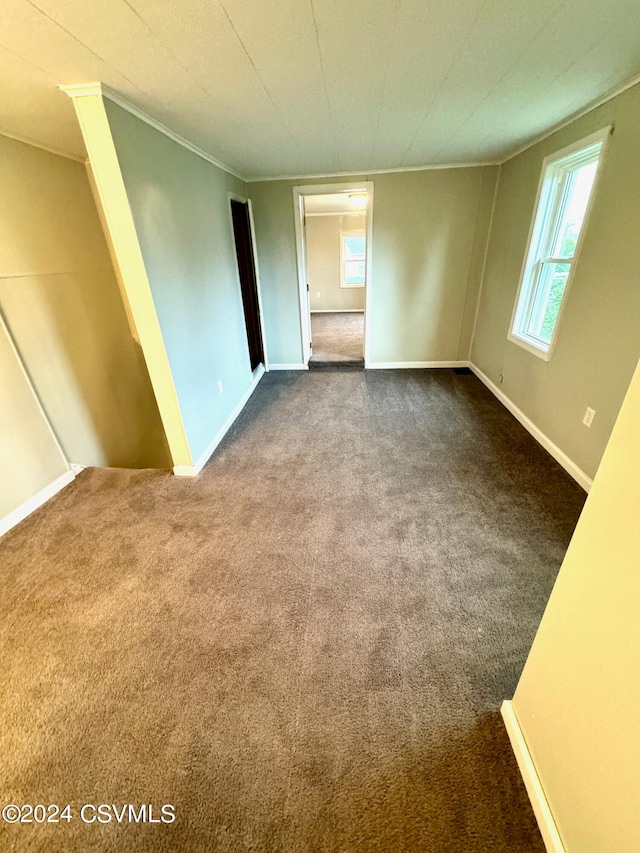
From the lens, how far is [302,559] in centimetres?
180

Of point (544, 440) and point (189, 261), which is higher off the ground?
point (189, 261)

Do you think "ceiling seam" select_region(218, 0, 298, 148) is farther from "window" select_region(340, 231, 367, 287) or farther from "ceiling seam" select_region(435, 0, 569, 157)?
"window" select_region(340, 231, 367, 287)

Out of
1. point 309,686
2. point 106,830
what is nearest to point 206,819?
point 106,830

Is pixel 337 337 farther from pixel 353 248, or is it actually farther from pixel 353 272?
pixel 353 248

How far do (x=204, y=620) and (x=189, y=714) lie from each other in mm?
356

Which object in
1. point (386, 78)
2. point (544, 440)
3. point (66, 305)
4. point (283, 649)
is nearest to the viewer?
point (283, 649)

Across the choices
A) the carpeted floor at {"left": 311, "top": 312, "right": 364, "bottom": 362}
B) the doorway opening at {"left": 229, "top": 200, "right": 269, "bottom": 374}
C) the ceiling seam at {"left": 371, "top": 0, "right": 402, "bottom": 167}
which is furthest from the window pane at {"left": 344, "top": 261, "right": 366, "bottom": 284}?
the ceiling seam at {"left": 371, "top": 0, "right": 402, "bottom": 167}

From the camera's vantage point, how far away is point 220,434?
9.93 ft

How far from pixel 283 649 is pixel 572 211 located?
3541 millimetres

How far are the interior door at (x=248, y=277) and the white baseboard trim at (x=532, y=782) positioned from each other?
151 inches

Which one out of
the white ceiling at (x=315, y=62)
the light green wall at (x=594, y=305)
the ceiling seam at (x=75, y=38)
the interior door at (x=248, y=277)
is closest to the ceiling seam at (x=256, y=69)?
the white ceiling at (x=315, y=62)

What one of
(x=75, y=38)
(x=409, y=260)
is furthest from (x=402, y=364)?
(x=75, y=38)

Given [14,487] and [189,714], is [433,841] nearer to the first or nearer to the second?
[189,714]

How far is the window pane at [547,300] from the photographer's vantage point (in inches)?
105
